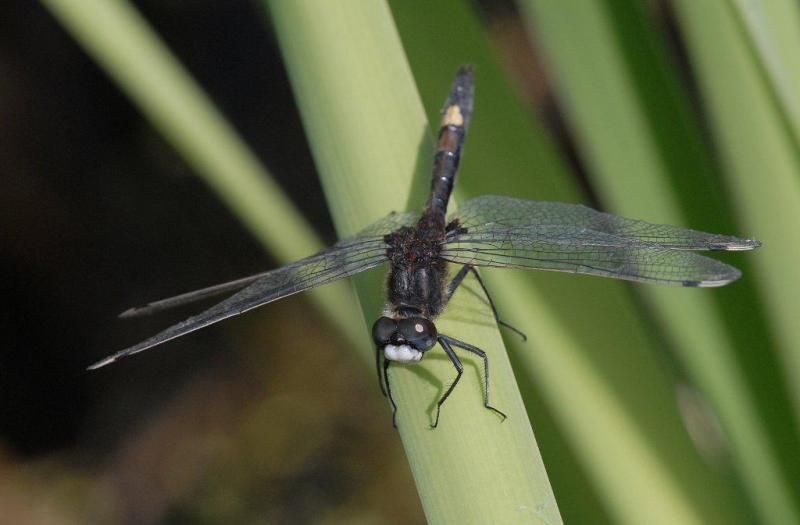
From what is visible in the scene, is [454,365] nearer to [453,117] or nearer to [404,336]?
[404,336]

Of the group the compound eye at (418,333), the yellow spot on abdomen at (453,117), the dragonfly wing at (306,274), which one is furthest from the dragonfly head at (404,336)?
the yellow spot on abdomen at (453,117)

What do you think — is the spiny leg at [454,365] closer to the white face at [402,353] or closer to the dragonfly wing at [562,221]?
the white face at [402,353]

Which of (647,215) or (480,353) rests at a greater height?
(647,215)

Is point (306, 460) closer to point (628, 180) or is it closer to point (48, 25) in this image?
point (48, 25)

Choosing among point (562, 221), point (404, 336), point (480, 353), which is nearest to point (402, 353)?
point (404, 336)

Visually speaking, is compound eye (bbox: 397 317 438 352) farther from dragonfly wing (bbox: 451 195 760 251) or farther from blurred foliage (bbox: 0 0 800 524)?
dragonfly wing (bbox: 451 195 760 251)

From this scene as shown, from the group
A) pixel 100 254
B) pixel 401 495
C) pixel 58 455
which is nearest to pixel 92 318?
pixel 100 254

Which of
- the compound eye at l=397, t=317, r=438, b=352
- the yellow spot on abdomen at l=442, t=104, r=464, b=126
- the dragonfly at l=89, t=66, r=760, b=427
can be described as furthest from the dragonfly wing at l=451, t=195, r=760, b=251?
the compound eye at l=397, t=317, r=438, b=352
